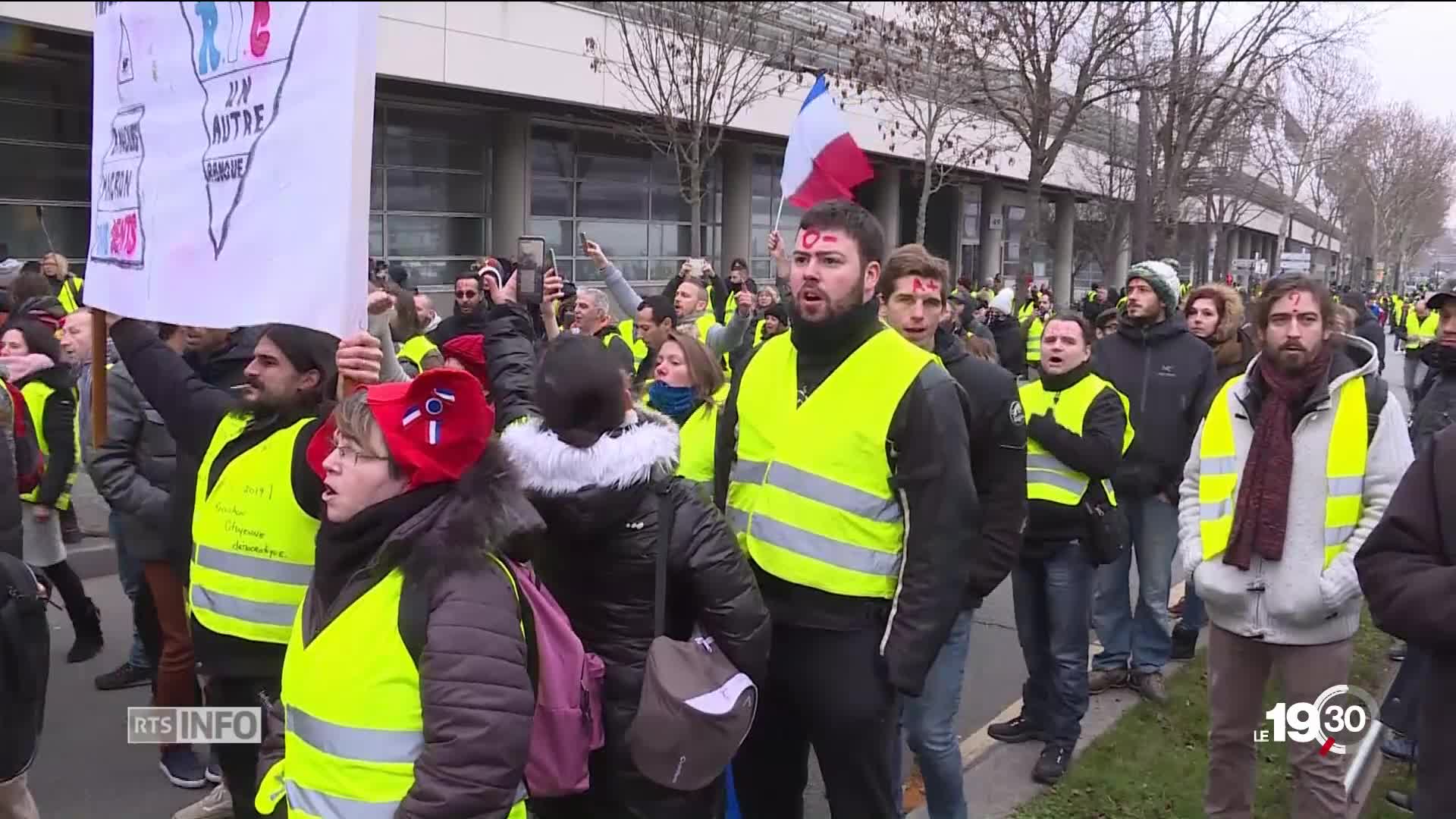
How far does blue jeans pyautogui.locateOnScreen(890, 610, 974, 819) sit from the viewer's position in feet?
12.1

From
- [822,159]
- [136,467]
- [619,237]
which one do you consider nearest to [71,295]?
[136,467]

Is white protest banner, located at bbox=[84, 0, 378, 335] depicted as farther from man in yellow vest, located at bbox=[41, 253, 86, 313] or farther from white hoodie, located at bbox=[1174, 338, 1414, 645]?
man in yellow vest, located at bbox=[41, 253, 86, 313]

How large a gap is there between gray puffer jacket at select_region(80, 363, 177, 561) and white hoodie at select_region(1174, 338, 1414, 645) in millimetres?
4057

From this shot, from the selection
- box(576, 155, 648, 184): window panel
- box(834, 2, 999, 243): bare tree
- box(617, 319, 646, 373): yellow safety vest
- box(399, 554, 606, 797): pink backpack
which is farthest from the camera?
box(576, 155, 648, 184): window panel

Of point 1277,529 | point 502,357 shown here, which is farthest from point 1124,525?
point 502,357

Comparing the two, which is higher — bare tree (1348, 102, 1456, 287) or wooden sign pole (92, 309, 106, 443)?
bare tree (1348, 102, 1456, 287)

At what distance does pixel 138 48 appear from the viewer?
2.60m

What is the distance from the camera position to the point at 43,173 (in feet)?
51.3

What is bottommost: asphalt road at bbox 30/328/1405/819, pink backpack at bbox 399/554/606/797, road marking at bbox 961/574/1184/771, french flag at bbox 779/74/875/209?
asphalt road at bbox 30/328/1405/819

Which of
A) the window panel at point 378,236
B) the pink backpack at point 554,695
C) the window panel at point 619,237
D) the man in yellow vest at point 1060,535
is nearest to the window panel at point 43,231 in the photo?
the window panel at point 378,236

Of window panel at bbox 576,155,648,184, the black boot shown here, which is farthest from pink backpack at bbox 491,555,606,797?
window panel at bbox 576,155,648,184

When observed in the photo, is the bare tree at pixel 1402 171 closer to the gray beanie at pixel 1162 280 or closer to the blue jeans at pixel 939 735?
the gray beanie at pixel 1162 280

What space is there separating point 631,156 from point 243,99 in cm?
2213

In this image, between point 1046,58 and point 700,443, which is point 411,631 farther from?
point 1046,58
